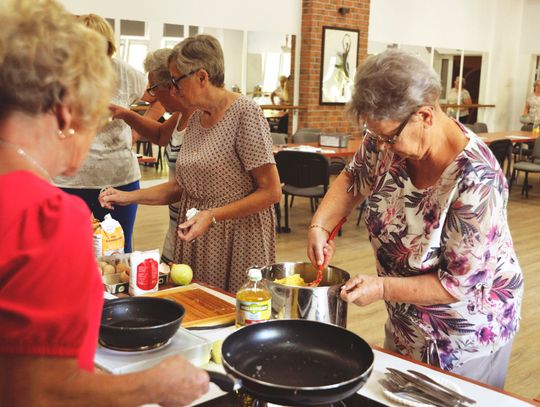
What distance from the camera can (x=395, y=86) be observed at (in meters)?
1.60

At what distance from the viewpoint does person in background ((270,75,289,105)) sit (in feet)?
30.0

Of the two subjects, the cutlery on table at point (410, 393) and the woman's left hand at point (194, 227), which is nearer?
the cutlery on table at point (410, 393)

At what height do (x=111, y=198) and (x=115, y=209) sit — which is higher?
(x=111, y=198)

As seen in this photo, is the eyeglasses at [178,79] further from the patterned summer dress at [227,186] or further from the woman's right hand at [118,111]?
the woman's right hand at [118,111]

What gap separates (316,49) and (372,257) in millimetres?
4627

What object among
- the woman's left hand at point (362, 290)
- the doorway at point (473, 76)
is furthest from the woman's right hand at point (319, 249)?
the doorway at point (473, 76)

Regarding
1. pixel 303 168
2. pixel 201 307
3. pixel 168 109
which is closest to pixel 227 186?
pixel 201 307

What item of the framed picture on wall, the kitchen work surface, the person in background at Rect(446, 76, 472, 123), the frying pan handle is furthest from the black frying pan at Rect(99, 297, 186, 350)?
the person in background at Rect(446, 76, 472, 123)

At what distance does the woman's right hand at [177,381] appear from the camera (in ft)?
3.23

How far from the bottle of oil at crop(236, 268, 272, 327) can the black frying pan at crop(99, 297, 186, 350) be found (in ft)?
0.54

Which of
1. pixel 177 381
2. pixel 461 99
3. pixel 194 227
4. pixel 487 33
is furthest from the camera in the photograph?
pixel 487 33

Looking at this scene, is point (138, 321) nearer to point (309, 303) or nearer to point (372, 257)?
point (309, 303)

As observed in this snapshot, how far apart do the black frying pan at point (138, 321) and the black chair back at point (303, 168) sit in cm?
422

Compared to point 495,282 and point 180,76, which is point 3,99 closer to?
point 495,282
